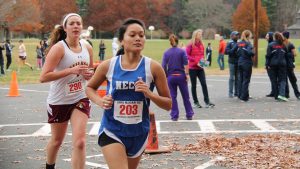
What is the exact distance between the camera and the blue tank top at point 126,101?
15.7 feet

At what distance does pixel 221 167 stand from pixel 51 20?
101593mm

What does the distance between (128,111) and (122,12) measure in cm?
11851

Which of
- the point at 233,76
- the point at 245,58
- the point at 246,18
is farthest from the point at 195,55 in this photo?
the point at 246,18

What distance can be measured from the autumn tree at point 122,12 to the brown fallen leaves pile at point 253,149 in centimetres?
10839

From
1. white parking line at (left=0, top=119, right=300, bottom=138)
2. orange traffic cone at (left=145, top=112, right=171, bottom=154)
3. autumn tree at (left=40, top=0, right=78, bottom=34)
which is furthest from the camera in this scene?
autumn tree at (left=40, top=0, right=78, bottom=34)

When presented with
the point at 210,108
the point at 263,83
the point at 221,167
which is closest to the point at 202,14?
the point at 263,83

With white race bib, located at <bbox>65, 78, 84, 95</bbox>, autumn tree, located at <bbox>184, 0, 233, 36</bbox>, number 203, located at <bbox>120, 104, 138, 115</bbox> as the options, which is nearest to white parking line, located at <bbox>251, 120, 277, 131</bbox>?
white race bib, located at <bbox>65, 78, 84, 95</bbox>

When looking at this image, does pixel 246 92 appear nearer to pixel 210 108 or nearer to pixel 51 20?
pixel 210 108

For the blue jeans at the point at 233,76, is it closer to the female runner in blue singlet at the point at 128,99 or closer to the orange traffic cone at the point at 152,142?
the orange traffic cone at the point at 152,142

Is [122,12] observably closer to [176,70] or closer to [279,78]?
[279,78]

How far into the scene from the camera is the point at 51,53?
649 cm

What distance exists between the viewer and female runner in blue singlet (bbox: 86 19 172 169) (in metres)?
4.77

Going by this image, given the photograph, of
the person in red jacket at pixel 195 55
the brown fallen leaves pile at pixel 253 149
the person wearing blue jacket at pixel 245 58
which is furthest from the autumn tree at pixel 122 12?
the brown fallen leaves pile at pixel 253 149

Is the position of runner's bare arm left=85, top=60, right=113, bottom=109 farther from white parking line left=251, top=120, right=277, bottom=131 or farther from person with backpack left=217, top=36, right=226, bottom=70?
person with backpack left=217, top=36, right=226, bottom=70
